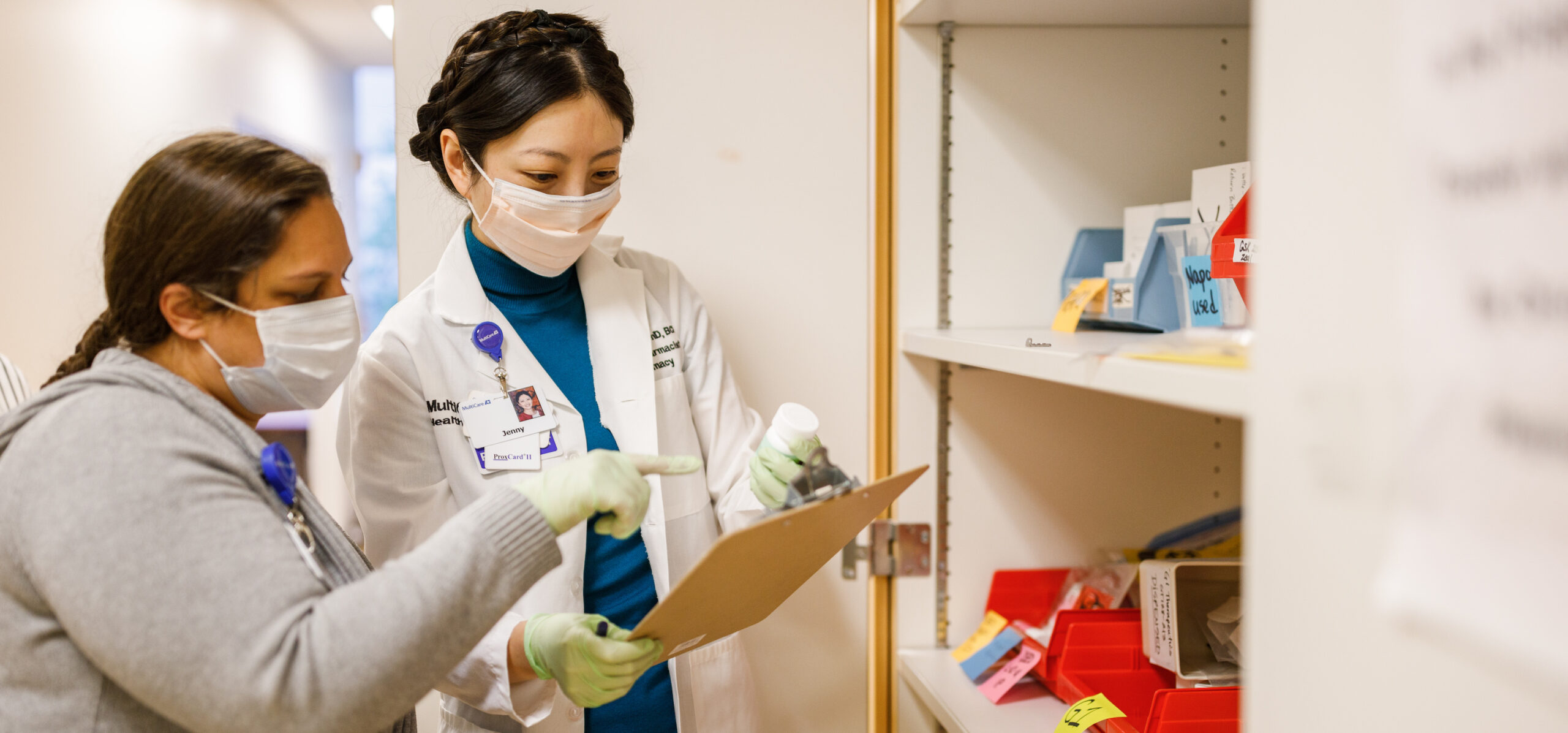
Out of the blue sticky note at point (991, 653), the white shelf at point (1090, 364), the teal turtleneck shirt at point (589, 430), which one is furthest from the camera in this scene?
the blue sticky note at point (991, 653)

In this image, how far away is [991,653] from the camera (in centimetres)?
133

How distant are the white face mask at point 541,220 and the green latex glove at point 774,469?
0.37 meters

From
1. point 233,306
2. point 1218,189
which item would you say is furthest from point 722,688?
point 1218,189

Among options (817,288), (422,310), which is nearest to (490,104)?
(422,310)

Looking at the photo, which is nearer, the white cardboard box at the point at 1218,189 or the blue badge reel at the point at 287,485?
the blue badge reel at the point at 287,485

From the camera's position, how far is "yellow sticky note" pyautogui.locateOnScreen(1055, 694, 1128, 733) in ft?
3.41

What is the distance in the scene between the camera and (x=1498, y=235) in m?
0.34

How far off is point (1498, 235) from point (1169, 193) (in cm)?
122

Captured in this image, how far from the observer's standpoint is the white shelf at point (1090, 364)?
0.54 meters

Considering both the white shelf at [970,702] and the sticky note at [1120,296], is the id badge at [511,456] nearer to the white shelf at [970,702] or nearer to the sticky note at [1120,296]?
the white shelf at [970,702]

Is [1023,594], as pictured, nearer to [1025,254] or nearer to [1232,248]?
[1025,254]

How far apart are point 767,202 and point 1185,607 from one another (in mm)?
878

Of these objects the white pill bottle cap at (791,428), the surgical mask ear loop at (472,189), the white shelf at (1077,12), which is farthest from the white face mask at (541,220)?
the white shelf at (1077,12)

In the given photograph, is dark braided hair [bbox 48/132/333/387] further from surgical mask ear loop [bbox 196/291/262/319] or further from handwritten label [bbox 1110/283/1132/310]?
handwritten label [bbox 1110/283/1132/310]
